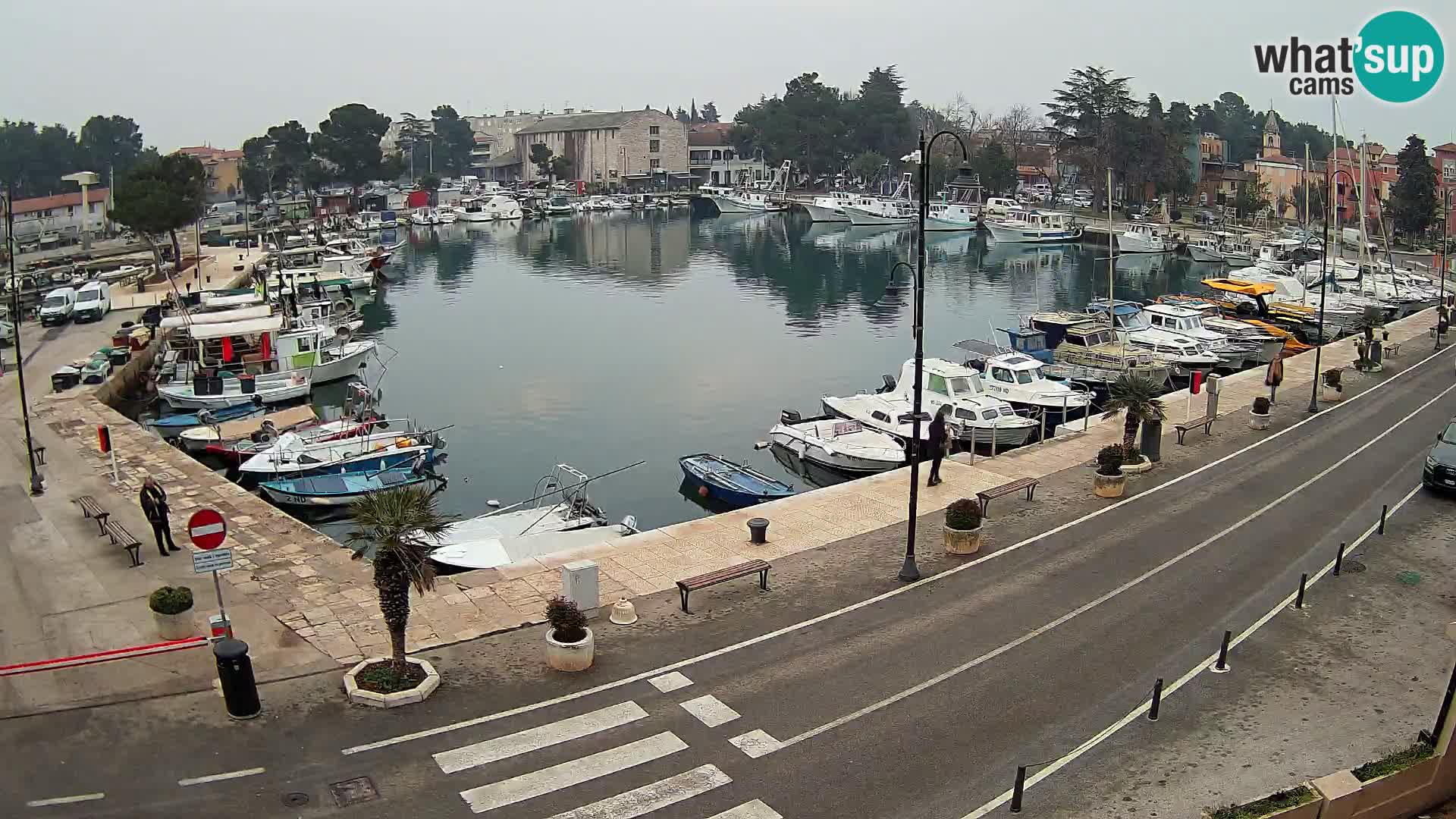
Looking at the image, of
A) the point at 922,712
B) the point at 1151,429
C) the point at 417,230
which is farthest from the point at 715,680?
the point at 417,230

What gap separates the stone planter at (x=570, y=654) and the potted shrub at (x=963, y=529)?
824cm

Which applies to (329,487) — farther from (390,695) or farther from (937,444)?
(390,695)

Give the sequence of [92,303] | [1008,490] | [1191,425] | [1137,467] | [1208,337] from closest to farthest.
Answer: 1. [1008,490]
2. [1137,467]
3. [1191,425]
4. [1208,337]
5. [92,303]

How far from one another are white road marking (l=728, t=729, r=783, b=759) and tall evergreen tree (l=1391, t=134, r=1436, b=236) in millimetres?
92824

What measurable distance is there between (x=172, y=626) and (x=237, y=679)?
3455mm

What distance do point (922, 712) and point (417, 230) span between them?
137824 mm

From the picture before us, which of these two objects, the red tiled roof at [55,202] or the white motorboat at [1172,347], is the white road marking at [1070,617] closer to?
the white motorboat at [1172,347]

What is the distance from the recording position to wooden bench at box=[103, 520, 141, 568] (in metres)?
21.6

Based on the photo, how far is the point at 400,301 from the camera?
3177 inches

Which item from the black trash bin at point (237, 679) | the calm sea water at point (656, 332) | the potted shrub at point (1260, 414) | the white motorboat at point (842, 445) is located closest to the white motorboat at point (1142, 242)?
the calm sea water at point (656, 332)

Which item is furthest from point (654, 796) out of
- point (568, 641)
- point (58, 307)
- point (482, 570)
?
point (58, 307)

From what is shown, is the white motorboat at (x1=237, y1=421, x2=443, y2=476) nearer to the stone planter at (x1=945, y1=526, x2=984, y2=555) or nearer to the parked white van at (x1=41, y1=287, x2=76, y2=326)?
the stone planter at (x1=945, y1=526, x2=984, y2=555)

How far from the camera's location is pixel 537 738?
47.4 ft

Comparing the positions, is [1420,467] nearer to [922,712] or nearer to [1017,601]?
[1017,601]
